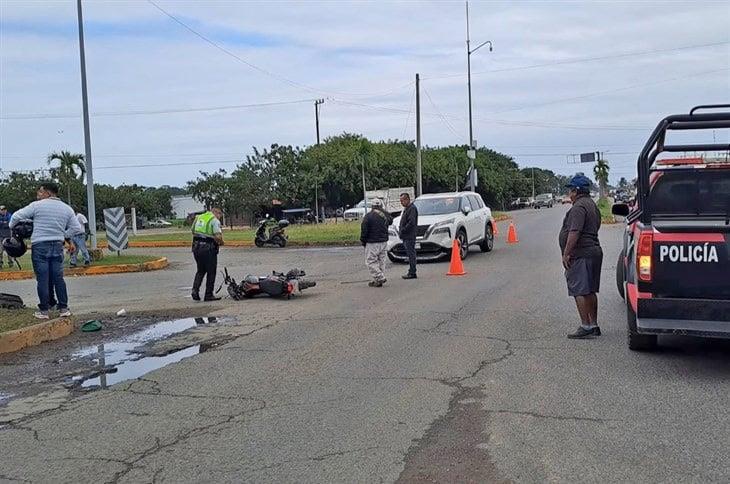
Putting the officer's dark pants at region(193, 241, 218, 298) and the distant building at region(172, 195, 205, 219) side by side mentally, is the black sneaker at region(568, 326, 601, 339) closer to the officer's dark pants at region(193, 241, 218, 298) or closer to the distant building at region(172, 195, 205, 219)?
the officer's dark pants at region(193, 241, 218, 298)

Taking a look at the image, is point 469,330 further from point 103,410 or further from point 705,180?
point 103,410

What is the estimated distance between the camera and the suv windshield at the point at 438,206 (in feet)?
65.0

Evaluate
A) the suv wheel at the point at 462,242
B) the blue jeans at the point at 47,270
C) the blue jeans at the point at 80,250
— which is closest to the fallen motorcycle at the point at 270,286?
the blue jeans at the point at 47,270

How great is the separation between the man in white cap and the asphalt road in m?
3.88

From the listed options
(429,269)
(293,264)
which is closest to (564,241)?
(429,269)

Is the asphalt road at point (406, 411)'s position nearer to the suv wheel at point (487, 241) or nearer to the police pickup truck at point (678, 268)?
the police pickup truck at point (678, 268)

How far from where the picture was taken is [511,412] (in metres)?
5.95

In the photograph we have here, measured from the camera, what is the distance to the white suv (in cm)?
1881

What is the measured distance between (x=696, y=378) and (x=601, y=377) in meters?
0.83

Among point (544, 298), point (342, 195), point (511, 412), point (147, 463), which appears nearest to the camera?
point (147, 463)

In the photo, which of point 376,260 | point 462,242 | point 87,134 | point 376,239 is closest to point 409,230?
point 376,239

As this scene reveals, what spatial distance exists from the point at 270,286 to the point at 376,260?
2.37m

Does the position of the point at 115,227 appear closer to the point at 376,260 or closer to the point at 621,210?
the point at 376,260

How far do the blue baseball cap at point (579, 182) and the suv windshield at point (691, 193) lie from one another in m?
0.78
